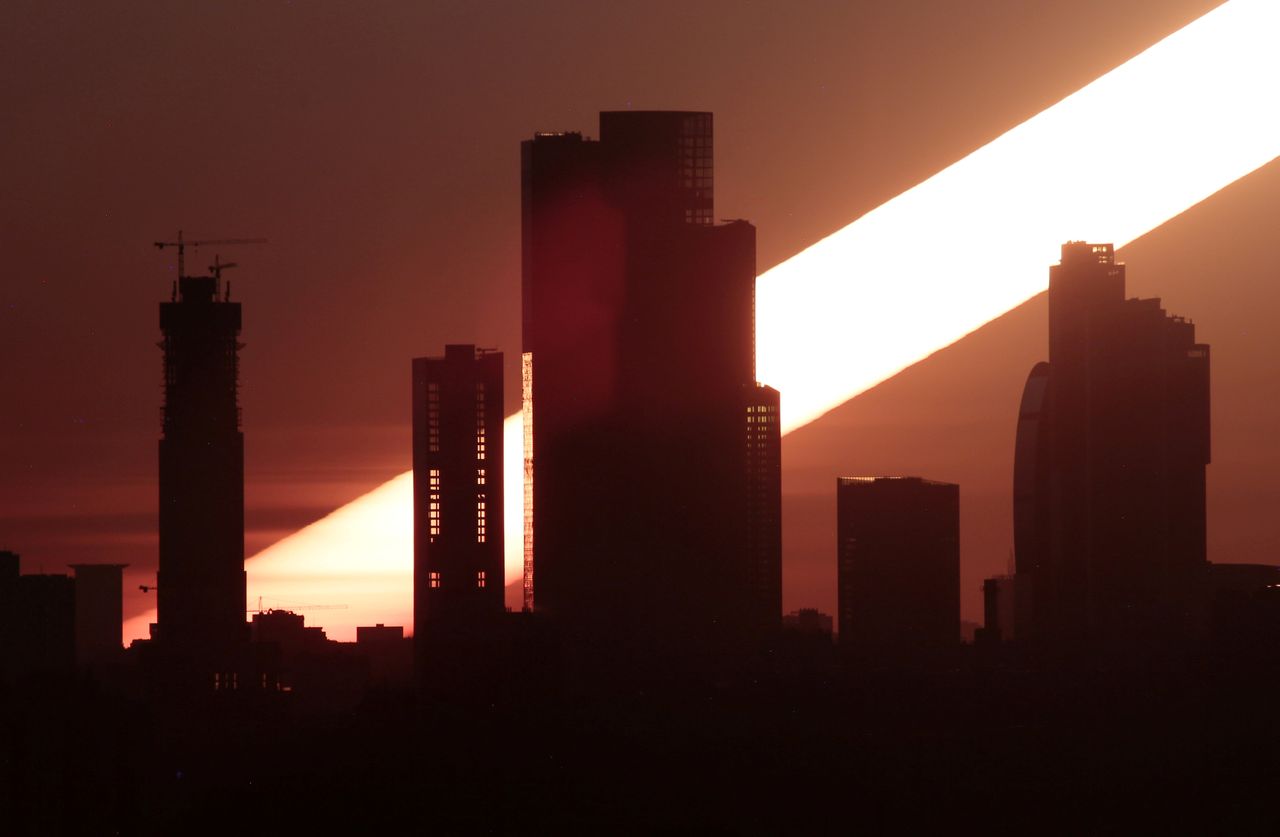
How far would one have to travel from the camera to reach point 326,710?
192m

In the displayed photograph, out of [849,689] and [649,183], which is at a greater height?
[649,183]

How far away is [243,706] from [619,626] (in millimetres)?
28230

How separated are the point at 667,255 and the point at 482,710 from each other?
129ft

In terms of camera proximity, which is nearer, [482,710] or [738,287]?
[482,710]

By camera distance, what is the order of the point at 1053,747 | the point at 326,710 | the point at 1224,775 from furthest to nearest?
the point at 326,710
the point at 1053,747
the point at 1224,775

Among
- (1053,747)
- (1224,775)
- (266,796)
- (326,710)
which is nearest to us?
(266,796)

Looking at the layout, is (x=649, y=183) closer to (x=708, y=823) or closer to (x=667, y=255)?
(x=667, y=255)

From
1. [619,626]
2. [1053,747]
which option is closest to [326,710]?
[619,626]

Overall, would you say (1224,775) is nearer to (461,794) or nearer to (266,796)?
(461,794)

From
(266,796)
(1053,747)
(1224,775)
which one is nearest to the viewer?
(266,796)

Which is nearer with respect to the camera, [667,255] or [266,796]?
[266,796]

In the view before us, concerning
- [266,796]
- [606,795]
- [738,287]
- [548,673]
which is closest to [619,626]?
[548,673]

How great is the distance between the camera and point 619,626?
196125 mm

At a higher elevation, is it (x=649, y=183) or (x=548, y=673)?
(x=649, y=183)
